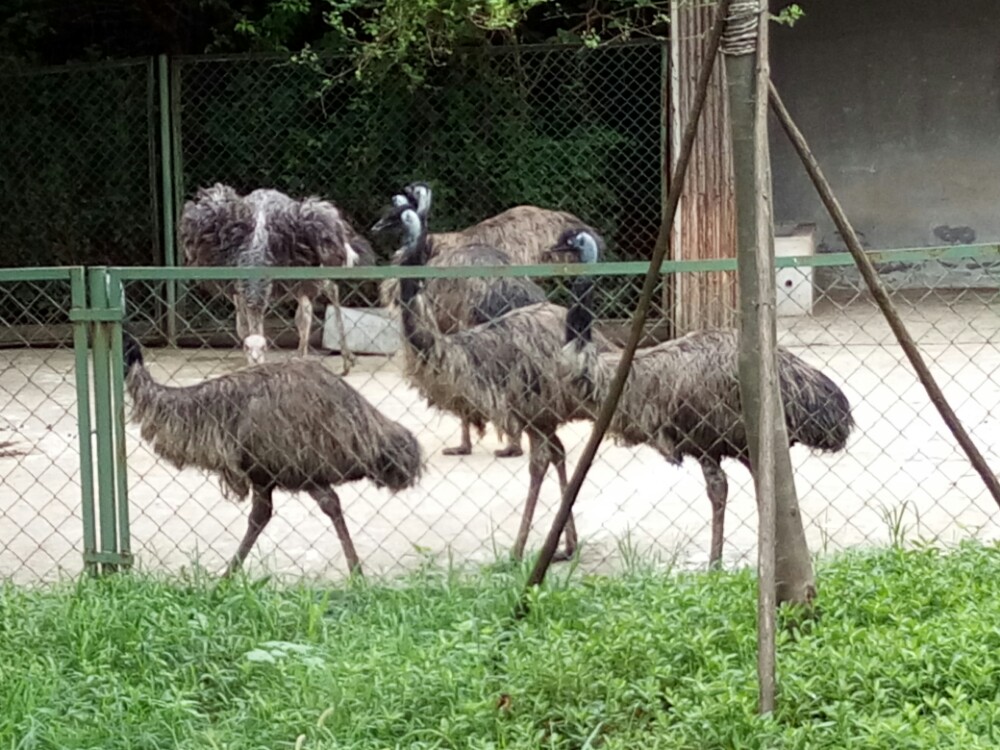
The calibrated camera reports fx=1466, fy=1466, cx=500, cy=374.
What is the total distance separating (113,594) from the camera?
4.04 m

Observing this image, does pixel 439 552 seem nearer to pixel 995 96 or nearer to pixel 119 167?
pixel 119 167

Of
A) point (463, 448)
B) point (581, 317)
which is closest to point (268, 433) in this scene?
point (581, 317)

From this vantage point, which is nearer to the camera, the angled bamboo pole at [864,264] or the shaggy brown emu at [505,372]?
the angled bamboo pole at [864,264]

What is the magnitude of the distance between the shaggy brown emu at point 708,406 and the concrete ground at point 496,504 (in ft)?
0.98

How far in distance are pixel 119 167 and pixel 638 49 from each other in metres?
3.75

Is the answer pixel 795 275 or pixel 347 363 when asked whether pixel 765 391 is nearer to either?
pixel 347 363

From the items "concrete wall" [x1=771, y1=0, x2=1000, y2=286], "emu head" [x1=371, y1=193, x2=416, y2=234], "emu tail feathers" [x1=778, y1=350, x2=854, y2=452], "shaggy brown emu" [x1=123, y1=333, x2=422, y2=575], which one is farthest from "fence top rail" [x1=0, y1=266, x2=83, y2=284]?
"concrete wall" [x1=771, y1=0, x2=1000, y2=286]

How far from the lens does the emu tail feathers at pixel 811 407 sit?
4.64 m

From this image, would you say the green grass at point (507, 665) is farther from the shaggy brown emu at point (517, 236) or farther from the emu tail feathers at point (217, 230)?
the emu tail feathers at point (217, 230)

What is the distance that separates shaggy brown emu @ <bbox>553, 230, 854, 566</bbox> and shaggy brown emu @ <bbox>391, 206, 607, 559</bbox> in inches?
12.2

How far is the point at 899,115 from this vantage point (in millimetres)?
11734

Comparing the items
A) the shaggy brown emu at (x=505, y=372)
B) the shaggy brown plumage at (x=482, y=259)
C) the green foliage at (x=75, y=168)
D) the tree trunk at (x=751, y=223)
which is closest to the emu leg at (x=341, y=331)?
the shaggy brown plumage at (x=482, y=259)

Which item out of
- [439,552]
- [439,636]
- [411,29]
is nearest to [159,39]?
[411,29]

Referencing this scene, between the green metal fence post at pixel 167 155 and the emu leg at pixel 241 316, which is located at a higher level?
the green metal fence post at pixel 167 155
